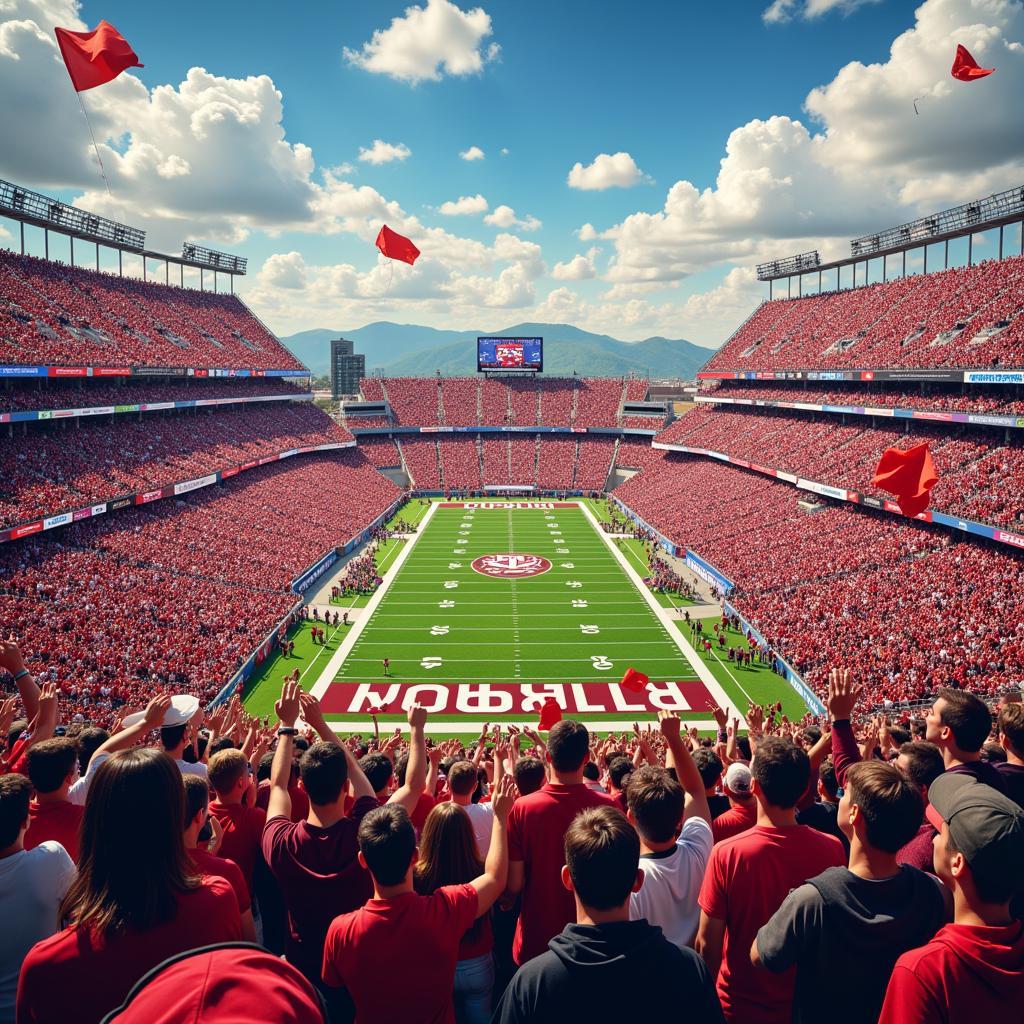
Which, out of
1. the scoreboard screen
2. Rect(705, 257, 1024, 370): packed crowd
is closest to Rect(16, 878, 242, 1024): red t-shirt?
Rect(705, 257, 1024, 370): packed crowd

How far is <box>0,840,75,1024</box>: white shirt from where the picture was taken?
286 centimetres

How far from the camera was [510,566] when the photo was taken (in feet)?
122

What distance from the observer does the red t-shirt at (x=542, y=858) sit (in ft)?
12.9

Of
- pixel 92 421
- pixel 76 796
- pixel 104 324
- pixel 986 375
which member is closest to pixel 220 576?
pixel 92 421

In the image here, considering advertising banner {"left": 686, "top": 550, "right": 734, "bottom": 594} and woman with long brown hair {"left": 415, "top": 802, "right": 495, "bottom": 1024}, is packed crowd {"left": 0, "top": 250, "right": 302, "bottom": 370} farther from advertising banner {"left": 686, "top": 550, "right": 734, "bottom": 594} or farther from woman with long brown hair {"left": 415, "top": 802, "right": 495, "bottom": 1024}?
woman with long brown hair {"left": 415, "top": 802, "right": 495, "bottom": 1024}

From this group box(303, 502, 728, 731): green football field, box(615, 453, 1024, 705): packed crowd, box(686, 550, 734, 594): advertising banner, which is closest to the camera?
box(615, 453, 1024, 705): packed crowd

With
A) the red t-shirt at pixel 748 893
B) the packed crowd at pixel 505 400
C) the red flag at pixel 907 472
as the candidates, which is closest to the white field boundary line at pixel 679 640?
the red flag at pixel 907 472

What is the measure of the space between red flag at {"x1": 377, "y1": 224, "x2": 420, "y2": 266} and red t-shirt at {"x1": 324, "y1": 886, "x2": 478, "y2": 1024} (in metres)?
41.7

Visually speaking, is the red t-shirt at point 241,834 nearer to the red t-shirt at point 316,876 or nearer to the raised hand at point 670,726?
the red t-shirt at point 316,876

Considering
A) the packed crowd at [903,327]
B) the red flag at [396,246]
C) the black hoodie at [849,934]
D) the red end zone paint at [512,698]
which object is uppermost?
the red flag at [396,246]

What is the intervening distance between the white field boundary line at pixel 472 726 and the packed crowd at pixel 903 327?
1926 centimetres

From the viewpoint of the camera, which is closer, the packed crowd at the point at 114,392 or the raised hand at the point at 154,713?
the raised hand at the point at 154,713

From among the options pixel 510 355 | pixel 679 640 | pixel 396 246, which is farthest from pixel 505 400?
pixel 679 640

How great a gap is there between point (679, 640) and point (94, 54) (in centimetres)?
2459
